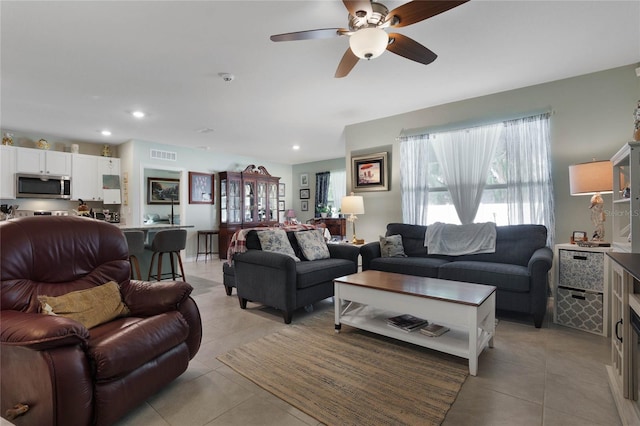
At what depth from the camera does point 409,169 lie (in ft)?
14.6

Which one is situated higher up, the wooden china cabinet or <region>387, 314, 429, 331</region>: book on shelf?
the wooden china cabinet

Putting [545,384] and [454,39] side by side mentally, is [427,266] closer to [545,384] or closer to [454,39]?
[545,384]

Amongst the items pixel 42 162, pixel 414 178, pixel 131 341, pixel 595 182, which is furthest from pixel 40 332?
pixel 42 162

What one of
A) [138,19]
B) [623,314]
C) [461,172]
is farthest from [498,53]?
[138,19]

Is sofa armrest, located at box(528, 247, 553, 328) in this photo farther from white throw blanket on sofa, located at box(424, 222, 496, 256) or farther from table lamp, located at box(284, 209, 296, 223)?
table lamp, located at box(284, 209, 296, 223)

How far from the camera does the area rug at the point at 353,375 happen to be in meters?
1.62

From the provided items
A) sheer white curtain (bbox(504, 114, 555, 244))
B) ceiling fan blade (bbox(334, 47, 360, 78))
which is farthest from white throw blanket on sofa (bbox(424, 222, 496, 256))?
ceiling fan blade (bbox(334, 47, 360, 78))

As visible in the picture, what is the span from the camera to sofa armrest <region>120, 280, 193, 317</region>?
6.11 ft

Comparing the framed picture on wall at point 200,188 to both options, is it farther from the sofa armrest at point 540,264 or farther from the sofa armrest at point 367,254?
the sofa armrest at point 540,264

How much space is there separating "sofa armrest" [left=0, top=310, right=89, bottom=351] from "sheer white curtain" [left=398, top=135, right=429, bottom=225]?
12.8ft

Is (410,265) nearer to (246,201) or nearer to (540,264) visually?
(540,264)

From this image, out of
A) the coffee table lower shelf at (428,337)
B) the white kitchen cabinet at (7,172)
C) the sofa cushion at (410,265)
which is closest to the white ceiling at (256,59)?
the white kitchen cabinet at (7,172)

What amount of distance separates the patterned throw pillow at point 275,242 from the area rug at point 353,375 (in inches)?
37.4

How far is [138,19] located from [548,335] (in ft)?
13.4
